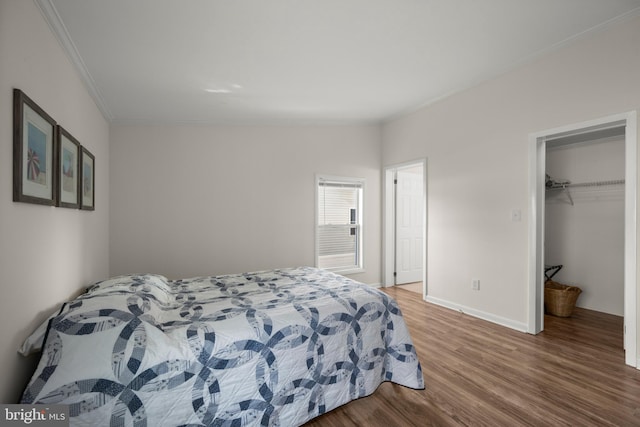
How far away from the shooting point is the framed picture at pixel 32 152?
4.42 feet

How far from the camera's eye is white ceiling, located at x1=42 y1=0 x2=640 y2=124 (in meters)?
1.93

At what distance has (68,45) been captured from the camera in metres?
2.04

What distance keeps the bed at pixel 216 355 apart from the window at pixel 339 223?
7.08 feet

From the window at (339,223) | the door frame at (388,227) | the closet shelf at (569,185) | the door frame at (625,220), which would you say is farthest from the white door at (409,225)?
the door frame at (625,220)

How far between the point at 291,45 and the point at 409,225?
3.66 meters

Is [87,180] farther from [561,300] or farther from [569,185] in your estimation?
[569,185]

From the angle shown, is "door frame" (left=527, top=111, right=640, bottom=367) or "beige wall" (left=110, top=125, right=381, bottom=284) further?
"beige wall" (left=110, top=125, right=381, bottom=284)

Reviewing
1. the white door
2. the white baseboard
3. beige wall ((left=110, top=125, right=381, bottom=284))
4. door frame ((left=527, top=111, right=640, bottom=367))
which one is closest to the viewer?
door frame ((left=527, top=111, right=640, bottom=367))

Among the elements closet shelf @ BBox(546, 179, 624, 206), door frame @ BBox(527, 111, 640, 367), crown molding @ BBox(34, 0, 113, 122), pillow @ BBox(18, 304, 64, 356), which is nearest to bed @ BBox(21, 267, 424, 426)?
pillow @ BBox(18, 304, 64, 356)

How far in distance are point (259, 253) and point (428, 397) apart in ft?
8.80

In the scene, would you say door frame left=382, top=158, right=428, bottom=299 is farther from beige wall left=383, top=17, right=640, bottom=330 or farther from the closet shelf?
the closet shelf

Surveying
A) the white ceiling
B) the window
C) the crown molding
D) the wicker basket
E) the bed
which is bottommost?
the wicker basket

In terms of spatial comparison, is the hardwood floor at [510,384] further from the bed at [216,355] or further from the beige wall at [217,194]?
the beige wall at [217,194]

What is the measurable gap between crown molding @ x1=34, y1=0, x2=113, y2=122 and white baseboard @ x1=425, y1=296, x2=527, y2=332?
4520mm
